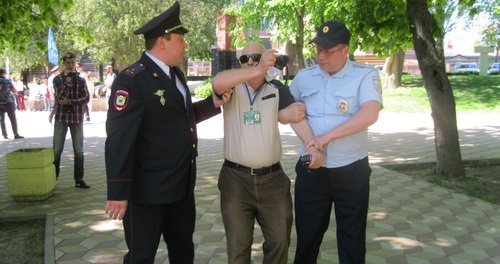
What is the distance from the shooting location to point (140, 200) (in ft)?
9.50

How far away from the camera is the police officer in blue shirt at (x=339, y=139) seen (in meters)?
3.17

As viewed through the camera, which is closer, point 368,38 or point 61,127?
point 61,127

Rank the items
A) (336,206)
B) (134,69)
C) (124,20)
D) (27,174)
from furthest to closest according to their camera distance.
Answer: (124,20)
(27,174)
(336,206)
(134,69)

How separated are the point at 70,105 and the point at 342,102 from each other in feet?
15.4

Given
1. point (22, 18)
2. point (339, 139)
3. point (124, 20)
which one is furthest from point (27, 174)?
point (124, 20)

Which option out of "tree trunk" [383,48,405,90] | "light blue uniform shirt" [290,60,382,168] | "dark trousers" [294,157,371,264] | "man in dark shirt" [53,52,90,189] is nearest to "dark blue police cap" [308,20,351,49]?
"light blue uniform shirt" [290,60,382,168]

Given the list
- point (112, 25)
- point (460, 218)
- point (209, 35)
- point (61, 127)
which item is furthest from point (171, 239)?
point (209, 35)

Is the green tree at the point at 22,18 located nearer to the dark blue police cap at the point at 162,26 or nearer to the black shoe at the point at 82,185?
the black shoe at the point at 82,185

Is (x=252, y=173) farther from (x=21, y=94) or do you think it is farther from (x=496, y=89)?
(x=21, y=94)

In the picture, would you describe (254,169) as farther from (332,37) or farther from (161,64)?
(332,37)

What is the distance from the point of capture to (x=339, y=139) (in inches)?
127

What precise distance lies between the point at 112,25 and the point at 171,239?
94.7 feet

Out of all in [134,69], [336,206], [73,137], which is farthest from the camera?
[73,137]

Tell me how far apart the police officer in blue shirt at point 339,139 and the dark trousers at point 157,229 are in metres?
0.82
